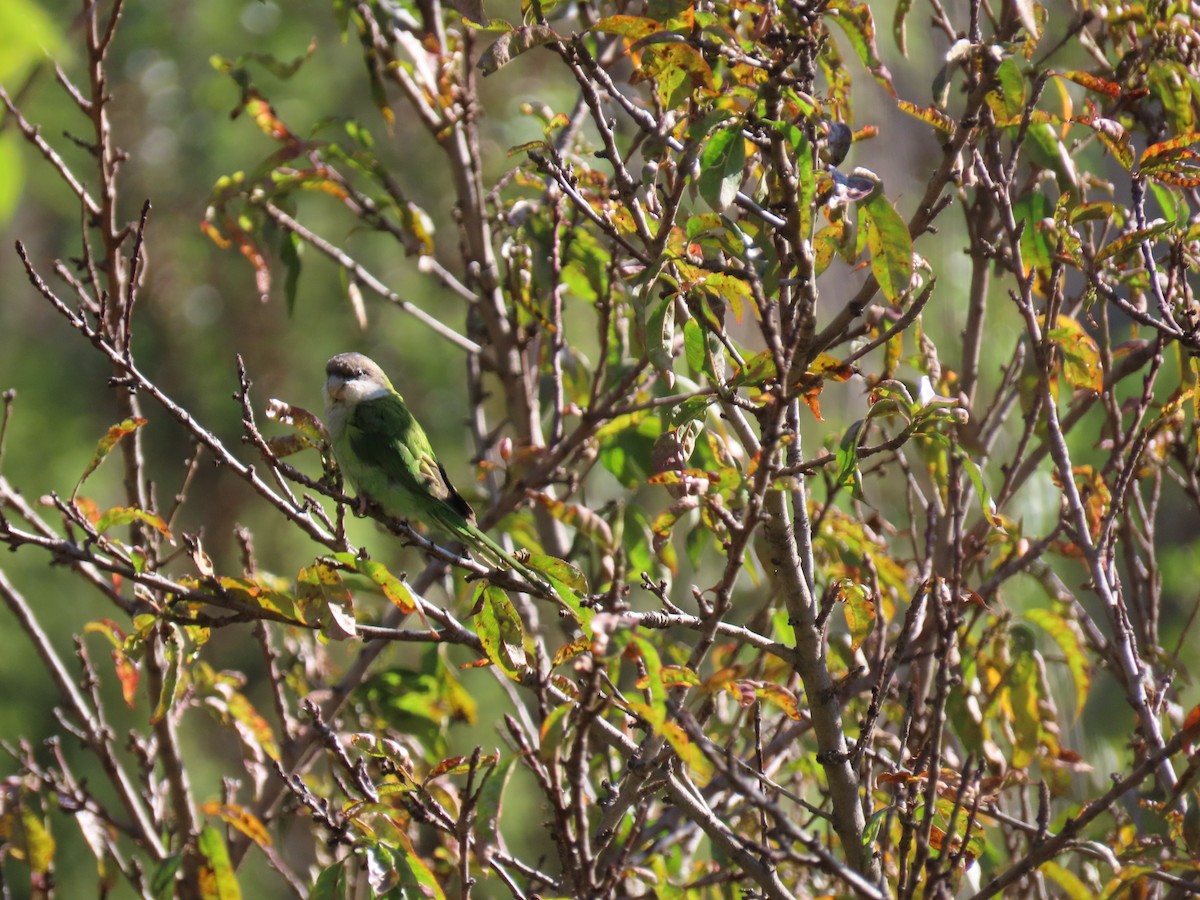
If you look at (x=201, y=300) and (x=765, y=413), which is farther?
(x=201, y=300)

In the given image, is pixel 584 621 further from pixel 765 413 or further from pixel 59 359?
pixel 59 359

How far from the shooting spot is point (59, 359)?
302 inches

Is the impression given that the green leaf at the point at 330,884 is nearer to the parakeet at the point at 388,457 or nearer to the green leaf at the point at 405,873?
the green leaf at the point at 405,873

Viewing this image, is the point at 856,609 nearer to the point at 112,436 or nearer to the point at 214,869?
the point at 214,869

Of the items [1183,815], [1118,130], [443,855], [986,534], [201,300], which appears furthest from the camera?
[201,300]

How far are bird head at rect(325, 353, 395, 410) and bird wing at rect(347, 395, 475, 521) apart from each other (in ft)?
0.26

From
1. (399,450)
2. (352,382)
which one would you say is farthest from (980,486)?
(352,382)

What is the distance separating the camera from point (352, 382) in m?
3.69

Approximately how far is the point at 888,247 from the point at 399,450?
1835mm

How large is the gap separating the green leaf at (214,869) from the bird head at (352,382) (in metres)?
1.69

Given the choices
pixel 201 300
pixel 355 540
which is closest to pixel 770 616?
pixel 355 540

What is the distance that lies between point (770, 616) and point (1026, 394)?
0.85 meters

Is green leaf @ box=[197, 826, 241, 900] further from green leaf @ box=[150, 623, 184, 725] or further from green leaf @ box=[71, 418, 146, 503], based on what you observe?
green leaf @ box=[71, 418, 146, 503]

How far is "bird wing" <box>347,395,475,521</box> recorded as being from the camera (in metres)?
3.23
